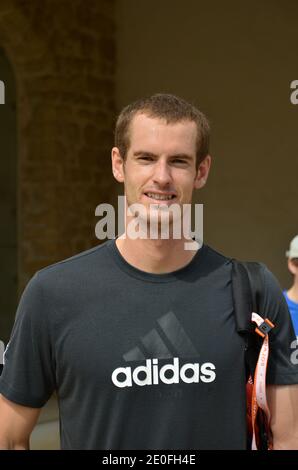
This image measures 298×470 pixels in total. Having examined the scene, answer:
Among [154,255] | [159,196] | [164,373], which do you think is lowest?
[164,373]

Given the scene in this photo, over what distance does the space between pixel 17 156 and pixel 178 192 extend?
5.15 m

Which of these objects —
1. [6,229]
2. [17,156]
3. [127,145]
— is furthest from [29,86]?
[127,145]

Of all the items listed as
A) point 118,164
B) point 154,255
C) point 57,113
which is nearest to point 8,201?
point 57,113

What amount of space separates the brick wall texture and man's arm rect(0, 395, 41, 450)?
5023mm

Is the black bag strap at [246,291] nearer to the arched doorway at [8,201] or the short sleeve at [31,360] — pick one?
the short sleeve at [31,360]

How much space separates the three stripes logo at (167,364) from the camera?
1826 millimetres

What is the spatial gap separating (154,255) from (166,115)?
0.35 m

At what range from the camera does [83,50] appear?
7.09 metres

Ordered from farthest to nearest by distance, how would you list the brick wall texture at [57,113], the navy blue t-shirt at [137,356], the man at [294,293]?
the brick wall texture at [57,113]
the man at [294,293]
the navy blue t-shirt at [137,356]

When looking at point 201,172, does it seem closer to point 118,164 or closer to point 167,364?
point 118,164

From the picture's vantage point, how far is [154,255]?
194cm

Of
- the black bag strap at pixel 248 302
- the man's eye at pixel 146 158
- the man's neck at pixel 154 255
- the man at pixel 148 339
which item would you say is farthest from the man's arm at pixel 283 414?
the man's eye at pixel 146 158

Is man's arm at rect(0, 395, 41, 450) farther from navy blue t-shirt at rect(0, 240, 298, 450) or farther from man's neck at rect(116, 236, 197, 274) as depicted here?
man's neck at rect(116, 236, 197, 274)
